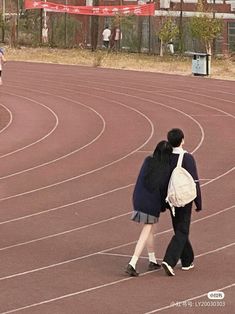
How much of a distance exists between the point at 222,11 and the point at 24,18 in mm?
11992

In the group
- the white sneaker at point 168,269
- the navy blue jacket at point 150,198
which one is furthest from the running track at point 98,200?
the navy blue jacket at point 150,198

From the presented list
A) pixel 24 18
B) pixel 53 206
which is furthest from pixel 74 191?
pixel 24 18

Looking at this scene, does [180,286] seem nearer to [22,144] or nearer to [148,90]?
[22,144]

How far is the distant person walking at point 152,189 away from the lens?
8930 millimetres

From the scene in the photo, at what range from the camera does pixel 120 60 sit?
4138cm

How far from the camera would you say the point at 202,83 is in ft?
106

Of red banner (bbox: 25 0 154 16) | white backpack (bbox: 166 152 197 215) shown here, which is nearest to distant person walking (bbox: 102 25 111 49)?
red banner (bbox: 25 0 154 16)

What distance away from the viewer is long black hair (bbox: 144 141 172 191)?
29.3 feet

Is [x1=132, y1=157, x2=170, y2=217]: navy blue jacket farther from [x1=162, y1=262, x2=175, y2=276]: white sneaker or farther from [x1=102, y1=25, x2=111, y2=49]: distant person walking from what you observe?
[x1=102, y1=25, x2=111, y2=49]: distant person walking

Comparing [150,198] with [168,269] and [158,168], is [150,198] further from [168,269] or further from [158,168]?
[168,269]

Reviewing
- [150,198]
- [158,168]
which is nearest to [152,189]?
[150,198]

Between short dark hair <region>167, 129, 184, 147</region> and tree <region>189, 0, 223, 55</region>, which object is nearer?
short dark hair <region>167, 129, 184, 147</region>

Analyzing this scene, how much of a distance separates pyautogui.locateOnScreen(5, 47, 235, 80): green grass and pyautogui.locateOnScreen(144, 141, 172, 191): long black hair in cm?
2612

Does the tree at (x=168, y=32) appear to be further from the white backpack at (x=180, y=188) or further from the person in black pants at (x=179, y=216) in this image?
the white backpack at (x=180, y=188)
